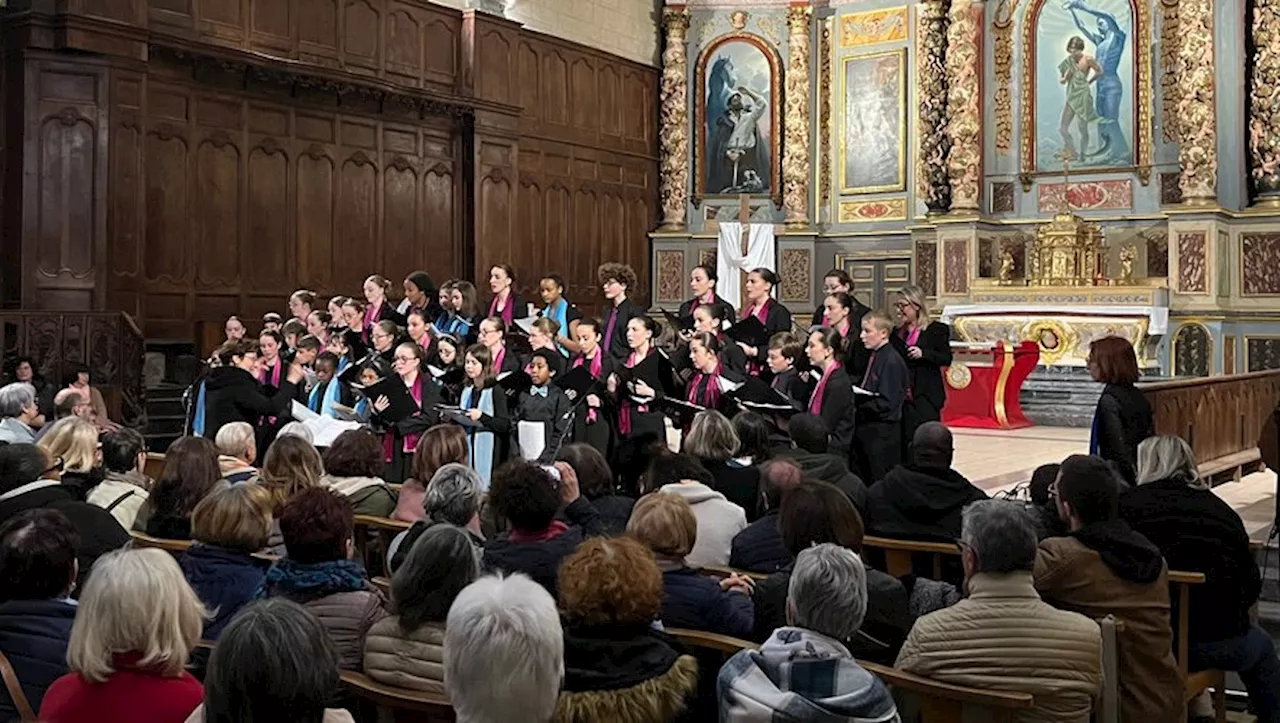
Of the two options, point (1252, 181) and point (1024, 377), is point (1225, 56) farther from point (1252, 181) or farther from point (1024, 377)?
point (1024, 377)

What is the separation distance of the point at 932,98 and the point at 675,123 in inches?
154

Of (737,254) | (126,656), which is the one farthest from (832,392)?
(737,254)


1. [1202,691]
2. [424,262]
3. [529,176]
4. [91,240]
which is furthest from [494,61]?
[1202,691]

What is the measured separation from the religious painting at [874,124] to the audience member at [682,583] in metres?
15.6

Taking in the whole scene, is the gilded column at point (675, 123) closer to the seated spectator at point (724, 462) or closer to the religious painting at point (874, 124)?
the religious painting at point (874, 124)

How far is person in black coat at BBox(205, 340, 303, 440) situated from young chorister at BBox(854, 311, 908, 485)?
13.5ft

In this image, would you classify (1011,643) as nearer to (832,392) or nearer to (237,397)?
(832,392)

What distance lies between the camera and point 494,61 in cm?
1625

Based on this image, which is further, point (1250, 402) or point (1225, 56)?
point (1225, 56)

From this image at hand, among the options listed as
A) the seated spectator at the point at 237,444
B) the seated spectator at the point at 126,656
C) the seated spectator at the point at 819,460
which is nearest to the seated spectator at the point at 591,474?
the seated spectator at the point at 819,460

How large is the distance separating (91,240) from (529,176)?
6559mm

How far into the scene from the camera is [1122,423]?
6.59 meters

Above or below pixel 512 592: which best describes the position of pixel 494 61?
above

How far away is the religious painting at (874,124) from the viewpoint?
18.6 meters
